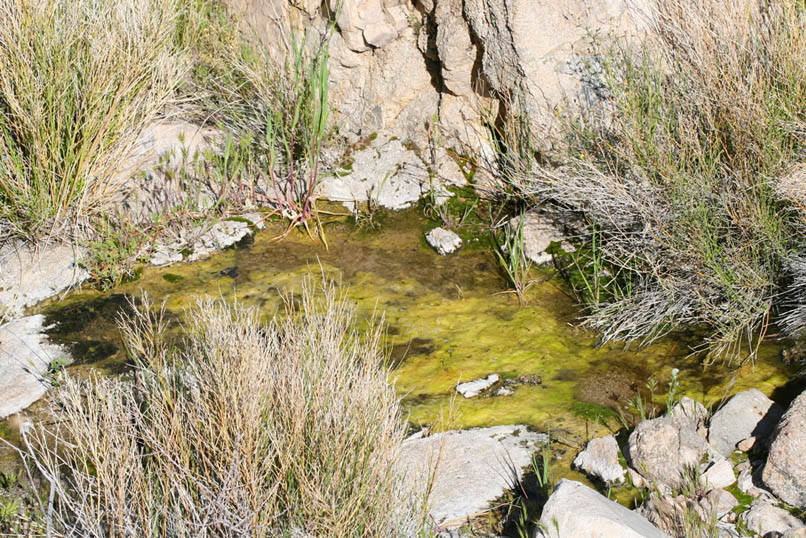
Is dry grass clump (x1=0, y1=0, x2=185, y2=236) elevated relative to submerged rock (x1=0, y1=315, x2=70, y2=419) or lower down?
elevated

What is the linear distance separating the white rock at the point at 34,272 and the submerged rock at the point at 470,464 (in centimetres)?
236

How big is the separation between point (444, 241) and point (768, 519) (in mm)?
2526

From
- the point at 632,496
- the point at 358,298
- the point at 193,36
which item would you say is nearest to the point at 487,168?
the point at 358,298

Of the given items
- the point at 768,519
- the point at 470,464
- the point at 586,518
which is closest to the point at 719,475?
the point at 768,519

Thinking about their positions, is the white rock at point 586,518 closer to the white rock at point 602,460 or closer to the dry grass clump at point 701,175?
the white rock at point 602,460

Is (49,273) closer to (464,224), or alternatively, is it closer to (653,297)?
(464,224)

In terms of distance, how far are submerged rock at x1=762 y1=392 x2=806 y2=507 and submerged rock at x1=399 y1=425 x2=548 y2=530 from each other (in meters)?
0.87

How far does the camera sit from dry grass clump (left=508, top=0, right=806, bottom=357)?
3.66m

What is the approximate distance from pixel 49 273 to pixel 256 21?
101 inches

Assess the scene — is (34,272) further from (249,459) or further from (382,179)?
(249,459)

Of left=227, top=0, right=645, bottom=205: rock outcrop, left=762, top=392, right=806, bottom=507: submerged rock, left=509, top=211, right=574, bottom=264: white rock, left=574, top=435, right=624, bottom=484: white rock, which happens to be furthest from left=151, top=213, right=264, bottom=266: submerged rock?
left=762, top=392, right=806, bottom=507: submerged rock

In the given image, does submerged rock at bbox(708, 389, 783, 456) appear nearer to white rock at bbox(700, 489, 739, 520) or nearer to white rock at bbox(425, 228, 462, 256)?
white rock at bbox(700, 489, 739, 520)

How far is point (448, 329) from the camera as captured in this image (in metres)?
4.04

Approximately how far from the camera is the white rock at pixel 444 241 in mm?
4695
